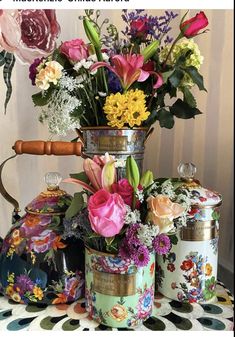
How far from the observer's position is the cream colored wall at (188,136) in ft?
2.98

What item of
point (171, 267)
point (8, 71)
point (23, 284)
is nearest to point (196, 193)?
point (171, 267)

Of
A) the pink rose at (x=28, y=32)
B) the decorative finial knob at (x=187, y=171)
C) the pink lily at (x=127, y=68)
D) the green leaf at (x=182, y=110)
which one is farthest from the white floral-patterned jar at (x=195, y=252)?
the pink rose at (x=28, y=32)

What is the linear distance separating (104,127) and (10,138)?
12.9 inches

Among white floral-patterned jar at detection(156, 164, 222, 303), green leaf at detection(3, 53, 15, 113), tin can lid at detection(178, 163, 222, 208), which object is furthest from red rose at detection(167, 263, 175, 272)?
green leaf at detection(3, 53, 15, 113)

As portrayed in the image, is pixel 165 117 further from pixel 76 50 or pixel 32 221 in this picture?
pixel 32 221

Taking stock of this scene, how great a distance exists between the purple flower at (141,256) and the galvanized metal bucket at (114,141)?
0.48 ft

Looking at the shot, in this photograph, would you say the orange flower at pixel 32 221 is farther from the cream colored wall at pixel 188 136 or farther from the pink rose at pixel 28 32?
the pink rose at pixel 28 32

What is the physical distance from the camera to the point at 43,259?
68 cm

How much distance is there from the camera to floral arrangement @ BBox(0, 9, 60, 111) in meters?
0.86

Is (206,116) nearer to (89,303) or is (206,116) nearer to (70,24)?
(70,24)

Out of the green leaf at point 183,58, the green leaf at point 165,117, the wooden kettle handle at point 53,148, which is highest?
the green leaf at point 183,58

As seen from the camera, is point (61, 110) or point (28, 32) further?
point (28, 32)

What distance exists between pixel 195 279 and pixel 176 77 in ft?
1.29
